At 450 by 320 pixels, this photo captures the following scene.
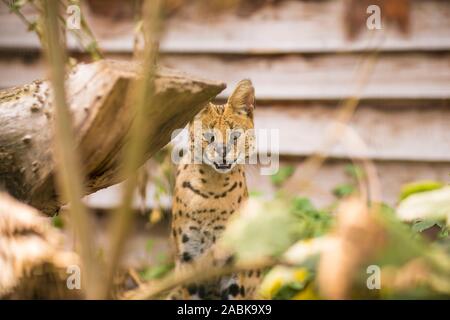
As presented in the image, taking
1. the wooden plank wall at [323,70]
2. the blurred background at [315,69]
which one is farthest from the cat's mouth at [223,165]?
the wooden plank wall at [323,70]

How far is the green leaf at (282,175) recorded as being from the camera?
3293 mm

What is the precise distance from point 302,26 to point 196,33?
22.1 inches

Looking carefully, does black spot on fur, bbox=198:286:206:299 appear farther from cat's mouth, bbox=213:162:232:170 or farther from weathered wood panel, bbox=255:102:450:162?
weathered wood panel, bbox=255:102:450:162

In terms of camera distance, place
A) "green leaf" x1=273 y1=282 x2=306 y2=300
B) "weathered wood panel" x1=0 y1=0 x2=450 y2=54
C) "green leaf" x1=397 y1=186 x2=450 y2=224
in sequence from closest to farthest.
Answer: "green leaf" x1=397 y1=186 x2=450 y2=224
"green leaf" x1=273 y1=282 x2=306 y2=300
"weathered wood panel" x1=0 y1=0 x2=450 y2=54

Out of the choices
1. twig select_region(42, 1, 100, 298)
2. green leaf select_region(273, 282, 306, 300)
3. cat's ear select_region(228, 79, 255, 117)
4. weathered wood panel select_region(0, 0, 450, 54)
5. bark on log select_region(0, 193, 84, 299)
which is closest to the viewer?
twig select_region(42, 1, 100, 298)

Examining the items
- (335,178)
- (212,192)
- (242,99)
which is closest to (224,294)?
(212,192)

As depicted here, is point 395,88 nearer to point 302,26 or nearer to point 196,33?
point 302,26

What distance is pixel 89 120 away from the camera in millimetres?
1117

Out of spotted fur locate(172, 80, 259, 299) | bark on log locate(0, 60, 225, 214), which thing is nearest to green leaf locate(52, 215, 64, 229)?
spotted fur locate(172, 80, 259, 299)

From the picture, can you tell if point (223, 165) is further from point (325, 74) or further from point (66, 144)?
point (66, 144)

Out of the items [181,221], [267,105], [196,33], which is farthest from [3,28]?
[181,221]

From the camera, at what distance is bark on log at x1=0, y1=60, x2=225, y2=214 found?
1.10 meters

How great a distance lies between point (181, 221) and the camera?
241cm

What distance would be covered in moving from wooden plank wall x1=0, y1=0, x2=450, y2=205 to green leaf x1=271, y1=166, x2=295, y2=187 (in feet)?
0.17
